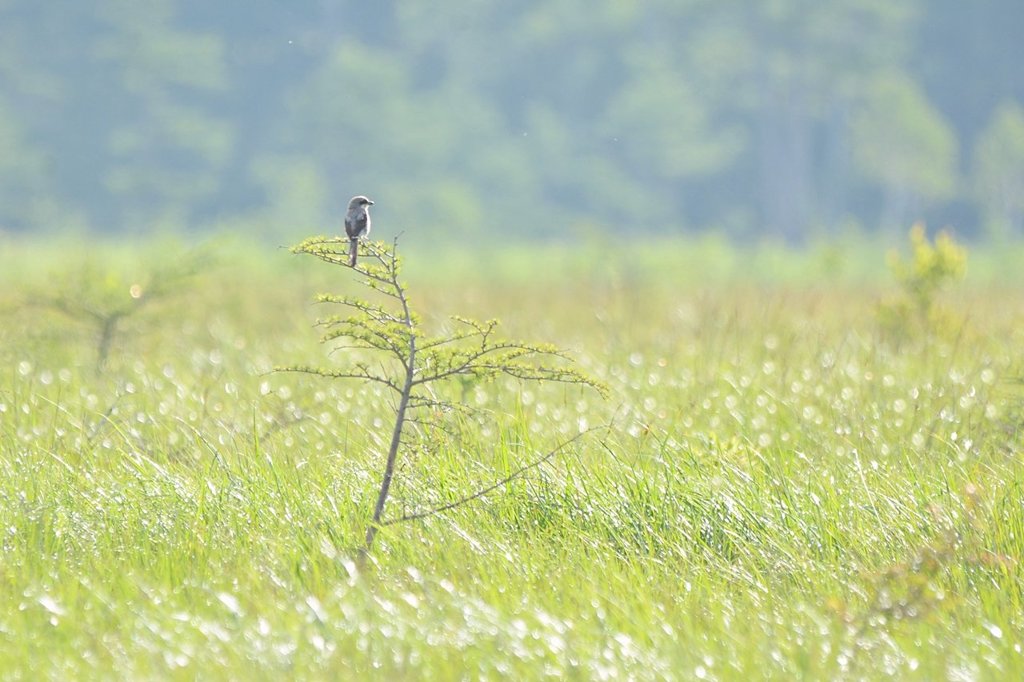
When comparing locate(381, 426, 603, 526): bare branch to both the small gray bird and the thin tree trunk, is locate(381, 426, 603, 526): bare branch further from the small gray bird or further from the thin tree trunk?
the small gray bird

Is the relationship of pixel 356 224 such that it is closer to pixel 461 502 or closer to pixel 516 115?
pixel 461 502

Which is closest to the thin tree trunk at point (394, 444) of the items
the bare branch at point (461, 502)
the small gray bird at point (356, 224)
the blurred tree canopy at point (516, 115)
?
the bare branch at point (461, 502)

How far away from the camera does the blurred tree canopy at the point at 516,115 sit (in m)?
46.2

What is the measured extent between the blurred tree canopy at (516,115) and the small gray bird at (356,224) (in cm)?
3837

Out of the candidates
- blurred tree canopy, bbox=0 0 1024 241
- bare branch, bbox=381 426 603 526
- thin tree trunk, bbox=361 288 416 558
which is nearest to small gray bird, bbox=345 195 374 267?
thin tree trunk, bbox=361 288 416 558

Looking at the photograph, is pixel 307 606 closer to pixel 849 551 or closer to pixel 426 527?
pixel 426 527

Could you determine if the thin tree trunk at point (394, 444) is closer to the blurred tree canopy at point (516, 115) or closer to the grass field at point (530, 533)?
the grass field at point (530, 533)

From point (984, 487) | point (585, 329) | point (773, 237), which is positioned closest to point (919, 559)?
point (984, 487)

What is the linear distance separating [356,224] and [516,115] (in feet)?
163

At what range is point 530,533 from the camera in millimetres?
4199

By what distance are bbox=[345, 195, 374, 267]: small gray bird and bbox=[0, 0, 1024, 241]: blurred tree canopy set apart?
38.4 m

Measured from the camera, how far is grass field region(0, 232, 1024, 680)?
3.40 m

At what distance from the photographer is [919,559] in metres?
3.88

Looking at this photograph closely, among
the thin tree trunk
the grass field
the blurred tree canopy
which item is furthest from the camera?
the blurred tree canopy
